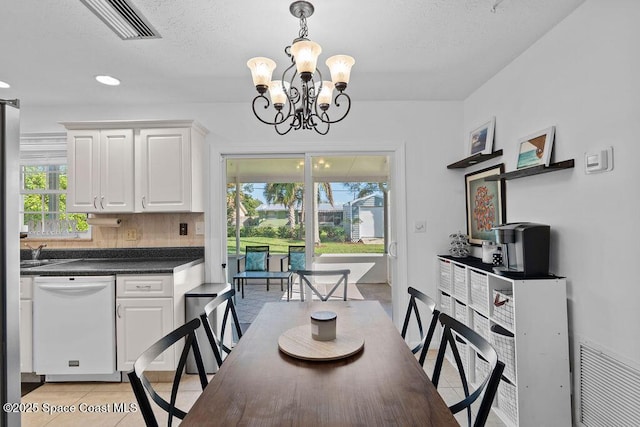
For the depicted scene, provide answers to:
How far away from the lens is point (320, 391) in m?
1.18

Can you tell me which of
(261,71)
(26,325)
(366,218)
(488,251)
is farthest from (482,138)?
(26,325)

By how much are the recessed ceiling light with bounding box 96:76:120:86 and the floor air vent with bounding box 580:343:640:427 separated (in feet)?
12.6

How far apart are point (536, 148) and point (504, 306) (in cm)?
106

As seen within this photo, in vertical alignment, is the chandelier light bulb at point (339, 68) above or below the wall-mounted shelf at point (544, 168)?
above

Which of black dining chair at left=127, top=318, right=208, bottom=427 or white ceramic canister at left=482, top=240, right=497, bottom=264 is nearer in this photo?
black dining chair at left=127, top=318, right=208, bottom=427

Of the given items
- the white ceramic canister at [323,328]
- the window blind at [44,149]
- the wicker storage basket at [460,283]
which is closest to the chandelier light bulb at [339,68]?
the white ceramic canister at [323,328]

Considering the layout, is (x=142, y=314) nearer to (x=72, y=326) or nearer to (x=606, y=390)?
(x=72, y=326)

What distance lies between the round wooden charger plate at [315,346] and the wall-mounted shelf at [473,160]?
2.01 meters

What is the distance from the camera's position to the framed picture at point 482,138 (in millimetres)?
2965

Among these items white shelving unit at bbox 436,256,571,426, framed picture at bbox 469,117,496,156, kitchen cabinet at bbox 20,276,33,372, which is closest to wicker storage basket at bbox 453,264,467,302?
white shelving unit at bbox 436,256,571,426

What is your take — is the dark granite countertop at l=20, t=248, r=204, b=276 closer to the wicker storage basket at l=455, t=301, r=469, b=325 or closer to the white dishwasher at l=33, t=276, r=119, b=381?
the white dishwasher at l=33, t=276, r=119, b=381

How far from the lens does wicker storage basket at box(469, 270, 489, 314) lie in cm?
250

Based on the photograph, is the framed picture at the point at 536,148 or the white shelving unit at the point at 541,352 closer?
the white shelving unit at the point at 541,352

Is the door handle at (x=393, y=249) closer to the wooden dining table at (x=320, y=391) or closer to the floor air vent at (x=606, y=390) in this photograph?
the floor air vent at (x=606, y=390)
